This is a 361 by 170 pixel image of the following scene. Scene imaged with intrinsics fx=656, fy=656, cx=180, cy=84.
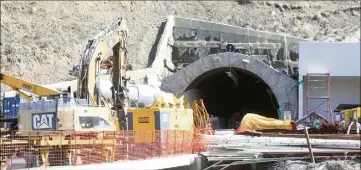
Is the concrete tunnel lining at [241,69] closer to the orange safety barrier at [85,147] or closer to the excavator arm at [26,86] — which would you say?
the excavator arm at [26,86]

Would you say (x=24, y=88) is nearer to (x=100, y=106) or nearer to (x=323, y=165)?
(x=100, y=106)

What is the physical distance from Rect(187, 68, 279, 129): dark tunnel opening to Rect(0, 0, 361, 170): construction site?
107 millimetres

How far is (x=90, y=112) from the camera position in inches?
646

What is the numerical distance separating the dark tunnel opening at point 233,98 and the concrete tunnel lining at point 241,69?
444 centimetres

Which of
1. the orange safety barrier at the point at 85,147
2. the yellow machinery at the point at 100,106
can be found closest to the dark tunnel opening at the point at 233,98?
the yellow machinery at the point at 100,106

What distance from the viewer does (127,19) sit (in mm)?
44812

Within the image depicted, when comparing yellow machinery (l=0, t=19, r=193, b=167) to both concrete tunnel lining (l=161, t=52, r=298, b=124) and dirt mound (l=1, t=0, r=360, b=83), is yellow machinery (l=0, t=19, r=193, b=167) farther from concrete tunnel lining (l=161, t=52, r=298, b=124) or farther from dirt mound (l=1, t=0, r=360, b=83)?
dirt mound (l=1, t=0, r=360, b=83)

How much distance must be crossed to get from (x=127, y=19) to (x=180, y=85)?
1150 cm

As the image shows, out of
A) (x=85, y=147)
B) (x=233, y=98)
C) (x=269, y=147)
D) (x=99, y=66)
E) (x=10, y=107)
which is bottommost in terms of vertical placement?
(x=269, y=147)

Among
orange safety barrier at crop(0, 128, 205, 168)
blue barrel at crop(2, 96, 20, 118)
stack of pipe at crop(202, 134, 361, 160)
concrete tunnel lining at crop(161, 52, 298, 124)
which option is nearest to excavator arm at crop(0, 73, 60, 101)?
orange safety barrier at crop(0, 128, 205, 168)

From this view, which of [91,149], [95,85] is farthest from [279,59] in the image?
[91,149]

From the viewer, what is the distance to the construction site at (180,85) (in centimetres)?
1628

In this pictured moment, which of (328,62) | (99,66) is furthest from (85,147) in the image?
(328,62)

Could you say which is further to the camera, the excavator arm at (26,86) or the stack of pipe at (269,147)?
the excavator arm at (26,86)
